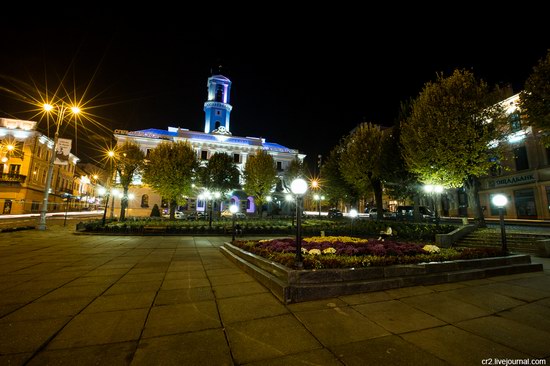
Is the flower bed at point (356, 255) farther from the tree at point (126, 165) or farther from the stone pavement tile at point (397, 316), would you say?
the tree at point (126, 165)

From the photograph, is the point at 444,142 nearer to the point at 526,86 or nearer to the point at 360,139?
the point at 526,86

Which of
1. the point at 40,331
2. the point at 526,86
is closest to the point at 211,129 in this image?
the point at 526,86

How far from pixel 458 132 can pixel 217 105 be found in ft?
167

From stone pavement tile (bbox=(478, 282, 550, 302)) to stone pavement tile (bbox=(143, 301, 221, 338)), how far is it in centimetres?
676

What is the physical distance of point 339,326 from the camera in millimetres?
4191

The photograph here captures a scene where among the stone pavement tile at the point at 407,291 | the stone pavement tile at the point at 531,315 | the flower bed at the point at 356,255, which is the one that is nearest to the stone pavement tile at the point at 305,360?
the flower bed at the point at 356,255

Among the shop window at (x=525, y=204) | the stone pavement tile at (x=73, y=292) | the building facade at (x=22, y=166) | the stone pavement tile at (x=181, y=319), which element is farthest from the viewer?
the building facade at (x=22, y=166)

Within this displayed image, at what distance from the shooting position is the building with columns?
151ft

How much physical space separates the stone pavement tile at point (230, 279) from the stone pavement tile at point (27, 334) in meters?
3.36

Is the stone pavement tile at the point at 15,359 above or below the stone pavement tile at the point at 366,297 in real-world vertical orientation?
above

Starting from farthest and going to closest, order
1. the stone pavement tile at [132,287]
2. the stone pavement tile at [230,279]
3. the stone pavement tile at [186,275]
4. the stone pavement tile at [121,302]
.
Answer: the stone pavement tile at [186,275]
the stone pavement tile at [230,279]
the stone pavement tile at [132,287]
the stone pavement tile at [121,302]

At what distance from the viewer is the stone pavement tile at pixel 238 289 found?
5.89m

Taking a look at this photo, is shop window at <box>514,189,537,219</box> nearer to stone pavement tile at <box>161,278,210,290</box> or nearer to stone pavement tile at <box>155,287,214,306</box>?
stone pavement tile at <box>161,278,210,290</box>

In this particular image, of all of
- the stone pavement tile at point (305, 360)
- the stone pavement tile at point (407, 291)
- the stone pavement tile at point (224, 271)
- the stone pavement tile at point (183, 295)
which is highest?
the stone pavement tile at point (407, 291)
